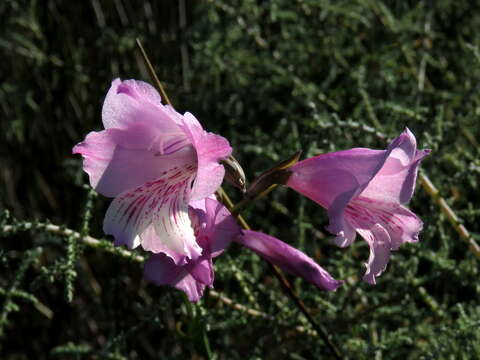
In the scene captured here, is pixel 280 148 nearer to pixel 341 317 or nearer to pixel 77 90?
pixel 341 317

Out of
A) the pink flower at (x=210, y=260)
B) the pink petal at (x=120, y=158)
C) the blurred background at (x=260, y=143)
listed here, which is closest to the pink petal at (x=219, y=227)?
the pink flower at (x=210, y=260)

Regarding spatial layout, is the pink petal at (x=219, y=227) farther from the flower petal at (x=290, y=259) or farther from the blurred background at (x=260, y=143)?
the blurred background at (x=260, y=143)

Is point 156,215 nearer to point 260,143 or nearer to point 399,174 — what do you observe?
point 399,174

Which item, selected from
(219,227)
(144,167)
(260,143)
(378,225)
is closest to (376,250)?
(378,225)

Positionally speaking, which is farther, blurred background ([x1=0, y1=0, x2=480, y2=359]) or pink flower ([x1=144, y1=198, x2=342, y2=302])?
blurred background ([x1=0, y1=0, x2=480, y2=359])

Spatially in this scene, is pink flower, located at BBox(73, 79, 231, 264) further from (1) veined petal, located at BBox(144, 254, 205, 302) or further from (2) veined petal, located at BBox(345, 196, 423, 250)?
(2) veined petal, located at BBox(345, 196, 423, 250)

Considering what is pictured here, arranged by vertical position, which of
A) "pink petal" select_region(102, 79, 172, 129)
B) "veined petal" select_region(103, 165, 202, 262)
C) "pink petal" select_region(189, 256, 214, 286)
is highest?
"pink petal" select_region(102, 79, 172, 129)

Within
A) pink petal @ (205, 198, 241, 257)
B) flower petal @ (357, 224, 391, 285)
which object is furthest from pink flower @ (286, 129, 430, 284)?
pink petal @ (205, 198, 241, 257)
